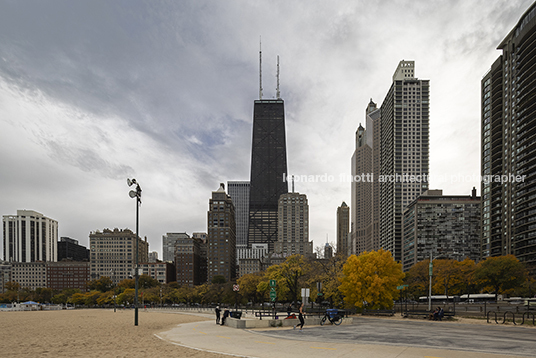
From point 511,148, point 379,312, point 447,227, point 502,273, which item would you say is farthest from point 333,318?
point 447,227

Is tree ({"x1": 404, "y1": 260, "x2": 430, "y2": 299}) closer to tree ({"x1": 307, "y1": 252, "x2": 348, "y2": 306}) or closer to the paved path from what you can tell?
tree ({"x1": 307, "y1": 252, "x2": 348, "y2": 306})

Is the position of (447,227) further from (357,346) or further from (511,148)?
(357,346)

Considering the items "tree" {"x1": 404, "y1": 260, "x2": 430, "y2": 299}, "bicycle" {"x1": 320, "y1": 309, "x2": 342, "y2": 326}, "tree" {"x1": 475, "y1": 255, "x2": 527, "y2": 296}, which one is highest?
"bicycle" {"x1": 320, "y1": 309, "x2": 342, "y2": 326}

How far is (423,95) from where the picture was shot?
622ft

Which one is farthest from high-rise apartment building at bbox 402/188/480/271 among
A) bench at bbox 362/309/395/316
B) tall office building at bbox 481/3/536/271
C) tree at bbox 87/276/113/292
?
tree at bbox 87/276/113/292

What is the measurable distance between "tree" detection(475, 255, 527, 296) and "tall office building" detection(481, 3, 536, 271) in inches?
1079

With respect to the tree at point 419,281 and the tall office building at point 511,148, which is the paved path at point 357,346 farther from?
the tall office building at point 511,148

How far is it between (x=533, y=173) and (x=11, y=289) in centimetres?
22538

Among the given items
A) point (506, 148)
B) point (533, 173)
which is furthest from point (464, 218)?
point (533, 173)

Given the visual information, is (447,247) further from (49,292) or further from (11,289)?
(11,289)

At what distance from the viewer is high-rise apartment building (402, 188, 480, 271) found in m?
156

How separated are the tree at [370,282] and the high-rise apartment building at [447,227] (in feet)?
386

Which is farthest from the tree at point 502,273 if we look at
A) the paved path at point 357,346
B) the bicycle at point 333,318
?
the paved path at point 357,346

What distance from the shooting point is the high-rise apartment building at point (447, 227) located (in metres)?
156
